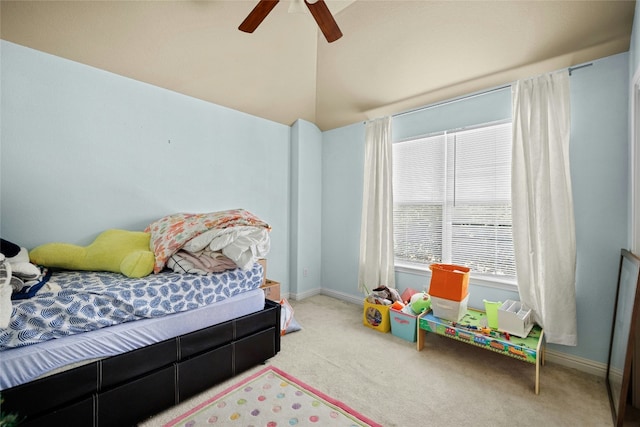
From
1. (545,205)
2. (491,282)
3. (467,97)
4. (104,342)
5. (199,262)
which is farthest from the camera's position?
(467,97)

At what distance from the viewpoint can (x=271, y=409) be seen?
165cm

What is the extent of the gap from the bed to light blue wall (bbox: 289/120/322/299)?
156 centimetres

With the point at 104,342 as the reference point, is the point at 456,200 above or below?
above

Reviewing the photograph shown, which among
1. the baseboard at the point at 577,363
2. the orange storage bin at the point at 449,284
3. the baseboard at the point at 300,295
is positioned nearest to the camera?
the baseboard at the point at 577,363

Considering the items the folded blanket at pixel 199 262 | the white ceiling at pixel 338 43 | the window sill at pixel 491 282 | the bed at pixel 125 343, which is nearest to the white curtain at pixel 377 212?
the white ceiling at pixel 338 43

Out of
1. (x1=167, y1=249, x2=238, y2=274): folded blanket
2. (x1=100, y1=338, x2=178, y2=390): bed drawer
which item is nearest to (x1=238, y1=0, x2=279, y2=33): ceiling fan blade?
(x1=167, y1=249, x2=238, y2=274): folded blanket

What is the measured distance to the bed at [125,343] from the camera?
4.04ft

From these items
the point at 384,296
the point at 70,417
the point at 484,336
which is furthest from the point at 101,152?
the point at 484,336

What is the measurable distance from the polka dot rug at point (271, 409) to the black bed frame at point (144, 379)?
0.15m

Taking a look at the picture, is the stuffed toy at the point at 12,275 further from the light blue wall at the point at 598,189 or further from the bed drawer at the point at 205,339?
the light blue wall at the point at 598,189

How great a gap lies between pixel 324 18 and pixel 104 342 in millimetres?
2255

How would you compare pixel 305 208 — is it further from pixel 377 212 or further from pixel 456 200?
pixel 456 200

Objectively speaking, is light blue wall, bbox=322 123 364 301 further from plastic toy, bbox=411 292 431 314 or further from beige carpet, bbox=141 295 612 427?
beige carpet, bbox=141 295 612 427

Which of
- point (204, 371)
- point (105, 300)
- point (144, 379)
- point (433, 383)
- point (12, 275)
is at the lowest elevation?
point (433, 383)
